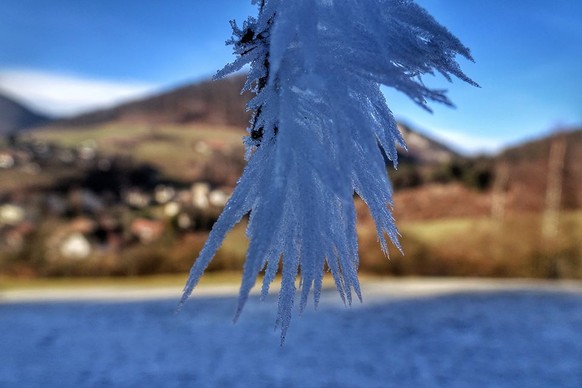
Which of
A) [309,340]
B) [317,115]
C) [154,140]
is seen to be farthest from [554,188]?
[317,115]

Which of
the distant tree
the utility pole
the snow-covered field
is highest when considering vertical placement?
the utility pole

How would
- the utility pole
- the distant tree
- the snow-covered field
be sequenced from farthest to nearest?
the utility pole < the snow-covered field < the distant tree

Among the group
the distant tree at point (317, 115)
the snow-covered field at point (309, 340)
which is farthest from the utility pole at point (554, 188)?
the distant tree at point (317, 115)

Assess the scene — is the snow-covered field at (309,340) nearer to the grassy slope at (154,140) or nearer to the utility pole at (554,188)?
the utility pole at (554,188)

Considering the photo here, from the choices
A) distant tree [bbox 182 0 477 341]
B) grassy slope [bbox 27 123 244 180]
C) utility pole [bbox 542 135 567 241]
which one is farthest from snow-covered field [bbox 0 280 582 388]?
distant tree [bbox 182 0 477 341]

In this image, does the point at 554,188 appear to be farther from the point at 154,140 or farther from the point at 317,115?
the point at 317,115

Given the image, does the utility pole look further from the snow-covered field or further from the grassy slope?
the grassy slope

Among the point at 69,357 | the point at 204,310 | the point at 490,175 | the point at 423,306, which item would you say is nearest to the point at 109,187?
the point at 204,310
